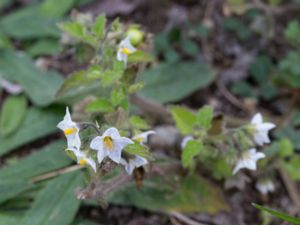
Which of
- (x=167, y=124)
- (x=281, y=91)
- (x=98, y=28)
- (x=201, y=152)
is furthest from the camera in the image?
(x=281, y=91)

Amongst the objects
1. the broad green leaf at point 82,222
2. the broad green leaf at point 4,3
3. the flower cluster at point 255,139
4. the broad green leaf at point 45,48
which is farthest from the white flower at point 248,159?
the broad green leaf at point 4,3

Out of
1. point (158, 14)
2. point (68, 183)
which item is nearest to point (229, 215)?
point (68, 183)

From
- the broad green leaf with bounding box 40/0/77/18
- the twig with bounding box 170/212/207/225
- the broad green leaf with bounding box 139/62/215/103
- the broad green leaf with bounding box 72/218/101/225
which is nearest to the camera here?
the broad green leaf with bounding box 72/218/101/225

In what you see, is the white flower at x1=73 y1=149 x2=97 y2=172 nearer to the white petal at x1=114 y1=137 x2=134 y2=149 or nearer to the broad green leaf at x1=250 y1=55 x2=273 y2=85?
the white petal at x1=114 y1=137 x2=134 y2=149

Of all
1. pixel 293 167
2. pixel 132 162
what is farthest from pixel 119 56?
pixel 293 167

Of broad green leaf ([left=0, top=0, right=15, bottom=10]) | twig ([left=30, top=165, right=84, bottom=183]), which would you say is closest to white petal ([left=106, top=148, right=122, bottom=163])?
twig ([left=30, top=165, right=84, bottom=183])

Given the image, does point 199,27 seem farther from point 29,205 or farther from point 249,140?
point 29,205

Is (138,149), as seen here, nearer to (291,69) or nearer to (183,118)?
(183,118)
